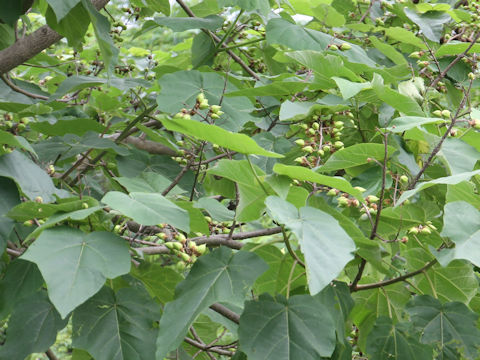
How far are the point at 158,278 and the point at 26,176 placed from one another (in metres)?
0.45

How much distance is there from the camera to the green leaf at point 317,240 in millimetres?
1146

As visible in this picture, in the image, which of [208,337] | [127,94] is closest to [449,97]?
[208,337]

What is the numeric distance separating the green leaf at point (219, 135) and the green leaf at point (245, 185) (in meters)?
0.05

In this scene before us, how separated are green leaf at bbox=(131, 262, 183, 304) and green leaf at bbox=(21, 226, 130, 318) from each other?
311 millimetres

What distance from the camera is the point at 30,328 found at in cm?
159

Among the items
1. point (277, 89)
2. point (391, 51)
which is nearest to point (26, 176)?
point (277, 89)

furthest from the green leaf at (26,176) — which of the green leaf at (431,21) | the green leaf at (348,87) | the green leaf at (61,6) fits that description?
the green leaf at (431,21)

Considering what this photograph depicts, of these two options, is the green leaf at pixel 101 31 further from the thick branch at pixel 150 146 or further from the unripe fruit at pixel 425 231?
the thick branch at pixel 150 146

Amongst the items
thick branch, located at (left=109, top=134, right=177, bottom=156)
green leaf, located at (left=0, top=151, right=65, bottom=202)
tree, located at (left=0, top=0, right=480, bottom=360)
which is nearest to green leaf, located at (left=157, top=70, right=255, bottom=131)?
tree, located at (left=0, top=0, right=480, bottom=360)

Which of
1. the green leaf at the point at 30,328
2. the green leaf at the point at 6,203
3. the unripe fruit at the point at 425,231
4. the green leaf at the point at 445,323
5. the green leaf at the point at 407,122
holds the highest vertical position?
the green leaf at the point at 407,122

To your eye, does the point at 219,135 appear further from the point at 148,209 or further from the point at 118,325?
the point at 118,325

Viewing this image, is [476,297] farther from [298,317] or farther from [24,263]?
[24,263]

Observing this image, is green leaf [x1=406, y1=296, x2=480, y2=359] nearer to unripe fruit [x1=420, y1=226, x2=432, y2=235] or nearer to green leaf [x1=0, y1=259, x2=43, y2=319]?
unripe fruit [x1=420, y1=226, x2=432, y2=235]

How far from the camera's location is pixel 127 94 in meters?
3.09
